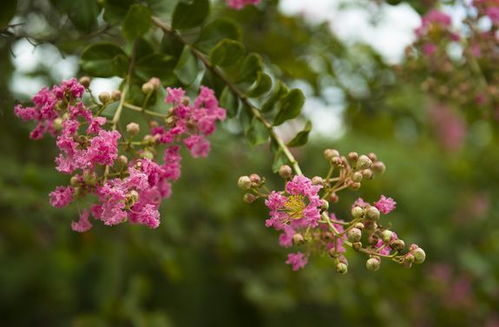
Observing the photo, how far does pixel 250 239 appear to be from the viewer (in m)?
2.96

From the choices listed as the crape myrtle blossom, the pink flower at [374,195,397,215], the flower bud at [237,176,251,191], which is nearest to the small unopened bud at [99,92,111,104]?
the crape myrtle blossom

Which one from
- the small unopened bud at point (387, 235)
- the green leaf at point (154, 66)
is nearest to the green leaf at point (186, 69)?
the green leaf at point (154, 66)

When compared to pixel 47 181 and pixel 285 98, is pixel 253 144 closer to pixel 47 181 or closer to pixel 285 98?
pixel 285 98

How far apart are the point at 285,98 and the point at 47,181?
1.13m

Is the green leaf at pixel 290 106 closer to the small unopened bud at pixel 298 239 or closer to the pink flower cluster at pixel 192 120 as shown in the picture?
the pink flower cluster at pixel 192 120

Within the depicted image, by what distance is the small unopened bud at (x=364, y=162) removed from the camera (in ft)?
3.26

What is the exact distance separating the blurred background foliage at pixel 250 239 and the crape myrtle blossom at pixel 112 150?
63cm

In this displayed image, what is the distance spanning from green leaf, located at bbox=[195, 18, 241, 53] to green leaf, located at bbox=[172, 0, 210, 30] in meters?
0.05

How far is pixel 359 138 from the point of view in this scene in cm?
407

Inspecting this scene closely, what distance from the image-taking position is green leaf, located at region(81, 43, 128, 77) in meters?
1.15

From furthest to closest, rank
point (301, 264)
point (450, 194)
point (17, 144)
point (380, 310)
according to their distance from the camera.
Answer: point (450, 194) → point (380, 310) → point (17, 144) → point (301, 264)

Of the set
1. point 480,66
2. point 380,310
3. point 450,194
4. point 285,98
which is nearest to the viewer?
point 285,98

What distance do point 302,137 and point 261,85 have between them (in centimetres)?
14

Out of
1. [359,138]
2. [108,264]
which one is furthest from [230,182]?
[359,138]
